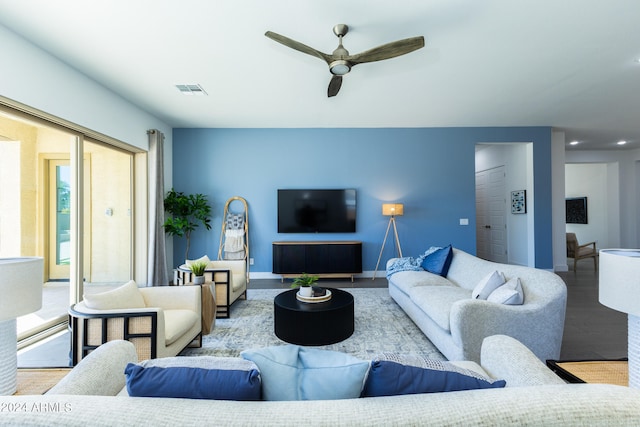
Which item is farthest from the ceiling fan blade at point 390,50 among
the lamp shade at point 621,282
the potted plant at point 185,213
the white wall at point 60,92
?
the potted plant at point 185,213

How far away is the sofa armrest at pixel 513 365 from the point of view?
1.09 metres

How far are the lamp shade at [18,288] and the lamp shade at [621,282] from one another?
278 cm

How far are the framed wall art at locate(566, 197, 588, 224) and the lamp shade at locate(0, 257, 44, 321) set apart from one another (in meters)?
11.7

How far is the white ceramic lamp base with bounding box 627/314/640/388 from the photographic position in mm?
1271

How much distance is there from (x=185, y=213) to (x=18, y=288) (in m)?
3.85

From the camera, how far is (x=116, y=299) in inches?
83.4

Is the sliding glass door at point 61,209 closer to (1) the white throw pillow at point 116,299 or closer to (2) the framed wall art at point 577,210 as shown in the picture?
(1) the white throw pillow at point 116,299

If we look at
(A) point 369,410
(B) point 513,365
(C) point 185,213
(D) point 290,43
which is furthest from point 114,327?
(C) point 185,213

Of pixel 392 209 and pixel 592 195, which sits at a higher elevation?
pixel 592 195

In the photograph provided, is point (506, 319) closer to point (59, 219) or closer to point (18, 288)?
point (18, 288)

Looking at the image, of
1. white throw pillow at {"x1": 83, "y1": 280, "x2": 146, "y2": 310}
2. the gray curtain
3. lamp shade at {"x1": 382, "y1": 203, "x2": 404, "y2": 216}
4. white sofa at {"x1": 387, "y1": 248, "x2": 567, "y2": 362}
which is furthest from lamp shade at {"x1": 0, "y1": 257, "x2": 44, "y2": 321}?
lamp shade at {"x1": 382, "y1": 203, "x2": 404, "y2": 216}

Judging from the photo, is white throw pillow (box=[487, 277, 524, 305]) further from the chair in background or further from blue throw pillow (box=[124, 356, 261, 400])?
the chair in background

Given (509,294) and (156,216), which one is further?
(156,216)

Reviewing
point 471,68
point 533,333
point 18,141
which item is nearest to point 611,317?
point 533,333
